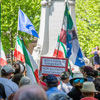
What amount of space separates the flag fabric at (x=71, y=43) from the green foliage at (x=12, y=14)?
2249 centimetres

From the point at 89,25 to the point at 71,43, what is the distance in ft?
72.0

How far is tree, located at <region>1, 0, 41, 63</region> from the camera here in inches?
1393

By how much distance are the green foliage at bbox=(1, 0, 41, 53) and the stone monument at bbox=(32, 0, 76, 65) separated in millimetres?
14074

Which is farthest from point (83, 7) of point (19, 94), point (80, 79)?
point (19, 94)

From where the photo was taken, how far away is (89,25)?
113 ft

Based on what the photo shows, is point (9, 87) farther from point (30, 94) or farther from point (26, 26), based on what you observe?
point (26, 26)

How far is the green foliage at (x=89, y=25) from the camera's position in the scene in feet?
107

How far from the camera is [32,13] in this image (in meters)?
36.4

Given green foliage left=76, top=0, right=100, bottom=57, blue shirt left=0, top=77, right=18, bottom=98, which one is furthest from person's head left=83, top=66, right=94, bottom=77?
green foliage left=76, top=0, right=100, bottom=57

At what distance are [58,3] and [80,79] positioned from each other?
14.9m

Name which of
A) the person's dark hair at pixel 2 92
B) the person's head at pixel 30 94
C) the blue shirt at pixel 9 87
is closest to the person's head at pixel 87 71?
the blue shirt at pixel 9 87

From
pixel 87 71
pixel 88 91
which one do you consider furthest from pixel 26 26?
pixel 88 91

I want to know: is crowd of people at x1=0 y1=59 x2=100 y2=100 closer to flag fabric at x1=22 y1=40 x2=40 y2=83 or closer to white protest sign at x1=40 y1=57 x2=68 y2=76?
flag fabric at x1=22 y1=40 x2=40 y2=83

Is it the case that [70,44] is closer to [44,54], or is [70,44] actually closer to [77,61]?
[77,61]
